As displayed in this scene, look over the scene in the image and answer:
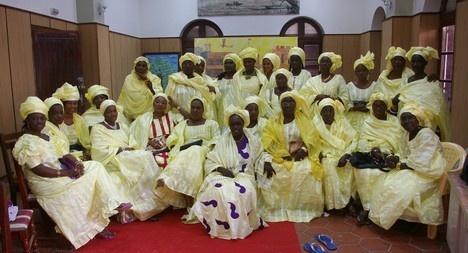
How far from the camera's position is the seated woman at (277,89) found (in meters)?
4.73

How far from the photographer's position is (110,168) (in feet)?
14.0

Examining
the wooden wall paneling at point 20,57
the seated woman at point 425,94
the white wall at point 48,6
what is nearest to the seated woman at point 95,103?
the wooden wall paneling at point 20,57

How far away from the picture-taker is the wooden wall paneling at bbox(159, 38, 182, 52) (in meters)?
10.0

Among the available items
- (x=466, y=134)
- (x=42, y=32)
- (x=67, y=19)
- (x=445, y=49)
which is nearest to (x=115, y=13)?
(x=67, y=19)

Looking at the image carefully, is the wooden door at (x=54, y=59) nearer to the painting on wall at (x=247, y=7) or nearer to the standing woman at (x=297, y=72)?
the standing woman at (x=297, y=72)

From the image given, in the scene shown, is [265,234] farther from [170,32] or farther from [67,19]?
[170,32]

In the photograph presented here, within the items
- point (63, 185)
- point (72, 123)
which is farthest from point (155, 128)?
point (63, 185)

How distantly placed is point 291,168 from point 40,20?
162 inches

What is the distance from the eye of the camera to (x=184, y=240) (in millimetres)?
3717

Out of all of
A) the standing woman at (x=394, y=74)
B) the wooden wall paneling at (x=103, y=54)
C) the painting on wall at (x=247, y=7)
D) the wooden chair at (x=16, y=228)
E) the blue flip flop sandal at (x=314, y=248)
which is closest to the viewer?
the wooden chair at (x=16, y=228)

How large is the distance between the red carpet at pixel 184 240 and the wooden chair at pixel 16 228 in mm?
544

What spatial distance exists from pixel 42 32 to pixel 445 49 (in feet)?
19.1

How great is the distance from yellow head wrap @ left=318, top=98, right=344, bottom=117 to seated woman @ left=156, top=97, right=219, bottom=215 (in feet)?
3.87

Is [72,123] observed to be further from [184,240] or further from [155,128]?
[184,240]
